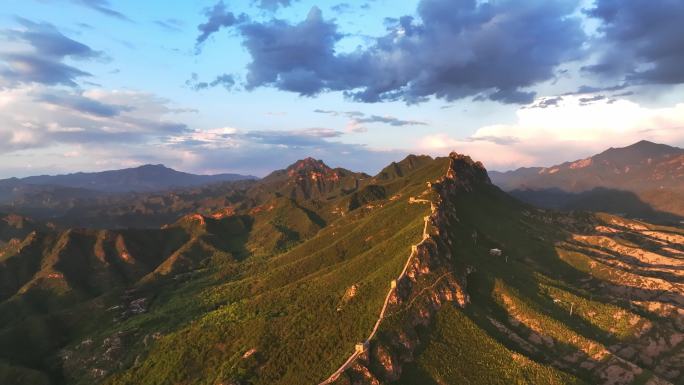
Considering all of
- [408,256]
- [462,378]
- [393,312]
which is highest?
[408,256]

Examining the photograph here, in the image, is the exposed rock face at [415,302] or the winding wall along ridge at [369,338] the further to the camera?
the exposed rock face at [415,302]

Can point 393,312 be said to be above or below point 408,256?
below

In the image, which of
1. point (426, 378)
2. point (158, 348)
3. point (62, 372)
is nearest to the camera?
point (426, 378)

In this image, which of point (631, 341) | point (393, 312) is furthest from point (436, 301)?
point (631, 341)

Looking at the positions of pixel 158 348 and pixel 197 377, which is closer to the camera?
pixel 197 377

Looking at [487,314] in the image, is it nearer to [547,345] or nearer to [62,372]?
[547,345]

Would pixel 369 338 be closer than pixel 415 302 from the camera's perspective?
Yes

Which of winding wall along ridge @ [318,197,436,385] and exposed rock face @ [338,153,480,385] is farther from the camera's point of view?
exposed rock face @ [338,153,480,385]

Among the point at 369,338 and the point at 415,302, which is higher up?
the point at 415,302
